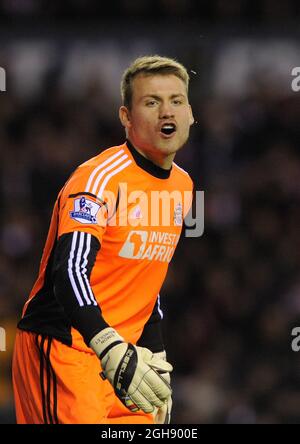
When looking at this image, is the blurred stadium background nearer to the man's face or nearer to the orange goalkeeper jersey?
the orange goalkeeper jersey

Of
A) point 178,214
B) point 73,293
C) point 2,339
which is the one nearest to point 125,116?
point 178,214

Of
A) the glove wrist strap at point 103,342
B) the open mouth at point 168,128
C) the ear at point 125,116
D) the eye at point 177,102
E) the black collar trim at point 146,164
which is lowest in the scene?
the glove wrist strap at point 103,342

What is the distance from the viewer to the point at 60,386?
14.5ft

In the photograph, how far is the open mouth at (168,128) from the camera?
4.60 meters

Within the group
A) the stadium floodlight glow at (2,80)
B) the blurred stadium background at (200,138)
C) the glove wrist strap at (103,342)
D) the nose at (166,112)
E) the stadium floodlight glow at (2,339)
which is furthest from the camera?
the stadium floodlight glow at (2,80)

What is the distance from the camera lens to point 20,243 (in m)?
9.94

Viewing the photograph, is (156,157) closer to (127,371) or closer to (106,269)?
(106,269)

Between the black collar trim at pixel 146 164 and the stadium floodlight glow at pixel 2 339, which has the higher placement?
the black collar trim at pixel 146 164

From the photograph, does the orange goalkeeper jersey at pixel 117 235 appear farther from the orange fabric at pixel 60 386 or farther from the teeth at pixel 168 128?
the teeth at pixel 168 128

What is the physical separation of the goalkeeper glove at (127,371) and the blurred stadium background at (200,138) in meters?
5.29

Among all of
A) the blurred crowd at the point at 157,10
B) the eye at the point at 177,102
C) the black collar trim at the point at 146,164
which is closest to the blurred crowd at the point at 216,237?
the blurred crowd at the point at 157,10

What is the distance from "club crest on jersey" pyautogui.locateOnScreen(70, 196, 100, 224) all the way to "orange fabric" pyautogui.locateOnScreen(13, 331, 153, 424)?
0.67 m

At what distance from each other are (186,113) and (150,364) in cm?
127

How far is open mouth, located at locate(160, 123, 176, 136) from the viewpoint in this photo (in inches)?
181
